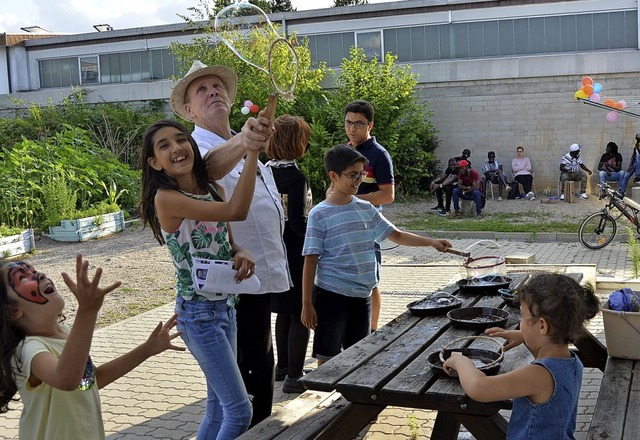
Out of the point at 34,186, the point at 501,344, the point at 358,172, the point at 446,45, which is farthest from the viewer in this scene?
the point at 446,45

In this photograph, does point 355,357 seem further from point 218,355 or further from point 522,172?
point 522,172

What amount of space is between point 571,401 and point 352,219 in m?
2.11

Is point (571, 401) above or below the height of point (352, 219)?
below

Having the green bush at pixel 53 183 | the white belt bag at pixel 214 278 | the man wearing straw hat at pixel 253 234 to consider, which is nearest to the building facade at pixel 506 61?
the green bush at pixel 53 183

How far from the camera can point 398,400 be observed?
312cm

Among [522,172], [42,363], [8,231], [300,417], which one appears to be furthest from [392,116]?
[42,363]

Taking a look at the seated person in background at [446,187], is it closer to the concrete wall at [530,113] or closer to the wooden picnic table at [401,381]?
the concrete wall at [530,113]

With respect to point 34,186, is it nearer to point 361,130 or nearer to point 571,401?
point 361,130

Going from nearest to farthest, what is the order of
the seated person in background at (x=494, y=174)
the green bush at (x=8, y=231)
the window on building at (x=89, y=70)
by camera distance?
1. the green bush at (x=8, y=231)
2. the seated person in background at (x=494, y=174)
3. the window on building at (x=89, y=70)

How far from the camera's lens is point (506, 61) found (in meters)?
21.7

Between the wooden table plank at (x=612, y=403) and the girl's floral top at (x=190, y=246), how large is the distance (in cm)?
179

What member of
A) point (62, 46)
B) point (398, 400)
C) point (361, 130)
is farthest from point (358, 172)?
point (62, 46)

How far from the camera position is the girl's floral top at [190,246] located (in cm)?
344

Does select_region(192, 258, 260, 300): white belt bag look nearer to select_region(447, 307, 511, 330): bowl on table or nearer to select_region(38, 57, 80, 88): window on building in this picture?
select_region(447, 307, 511, 330): bowl on table
